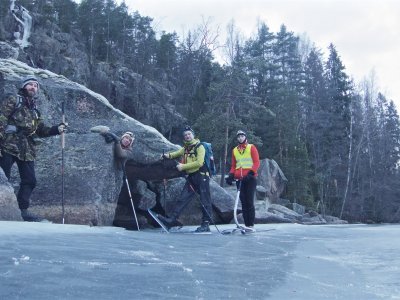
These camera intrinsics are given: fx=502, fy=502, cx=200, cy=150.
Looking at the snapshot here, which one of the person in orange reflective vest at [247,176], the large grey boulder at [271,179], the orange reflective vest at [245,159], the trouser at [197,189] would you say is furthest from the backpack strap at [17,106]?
the large grey boulder at [271,179]

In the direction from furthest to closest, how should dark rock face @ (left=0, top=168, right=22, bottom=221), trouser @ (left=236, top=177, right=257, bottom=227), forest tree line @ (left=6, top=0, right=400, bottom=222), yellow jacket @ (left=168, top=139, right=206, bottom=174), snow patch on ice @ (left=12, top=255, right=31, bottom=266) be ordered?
forest tree line @ (left=6, top=0, right=400, bottom=222), trouser @ (left=236, top=177, right=257, bottom=227), yellow jacket @ (left=168, top=139, right=206, bottom=174), dark rock face @ (left=0, top=168, right=22, bottom=221), snow patch on ice @ (left=12, top=255, right=31, bottom=266)

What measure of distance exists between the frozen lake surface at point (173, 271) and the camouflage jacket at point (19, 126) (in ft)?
7.55

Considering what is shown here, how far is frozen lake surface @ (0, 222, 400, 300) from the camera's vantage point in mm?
3178

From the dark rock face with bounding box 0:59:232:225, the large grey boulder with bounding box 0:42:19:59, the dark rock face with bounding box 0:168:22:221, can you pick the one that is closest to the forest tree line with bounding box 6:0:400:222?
the large grey boulder with bounding box 0:42:19:59

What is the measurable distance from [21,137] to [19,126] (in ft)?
0.62

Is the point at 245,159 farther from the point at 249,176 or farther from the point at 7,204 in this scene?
the point at 7,204

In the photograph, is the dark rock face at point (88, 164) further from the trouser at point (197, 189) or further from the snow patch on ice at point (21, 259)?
the snow patch on ice at point (21, 259)

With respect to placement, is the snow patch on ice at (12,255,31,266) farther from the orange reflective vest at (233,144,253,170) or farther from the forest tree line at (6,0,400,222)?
the forest tree line at (6,0,400,222)

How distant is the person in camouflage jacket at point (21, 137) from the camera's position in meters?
8.09

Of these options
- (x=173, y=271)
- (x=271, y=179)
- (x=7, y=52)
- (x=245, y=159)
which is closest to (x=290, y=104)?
(x=271, y=179)

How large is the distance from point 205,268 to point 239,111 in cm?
3629

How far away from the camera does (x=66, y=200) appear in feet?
32.6

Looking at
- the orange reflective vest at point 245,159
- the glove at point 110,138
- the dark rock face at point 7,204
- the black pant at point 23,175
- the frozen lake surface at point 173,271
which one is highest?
the glove at point 110,138

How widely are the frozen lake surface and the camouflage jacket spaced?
2300 millimetres
